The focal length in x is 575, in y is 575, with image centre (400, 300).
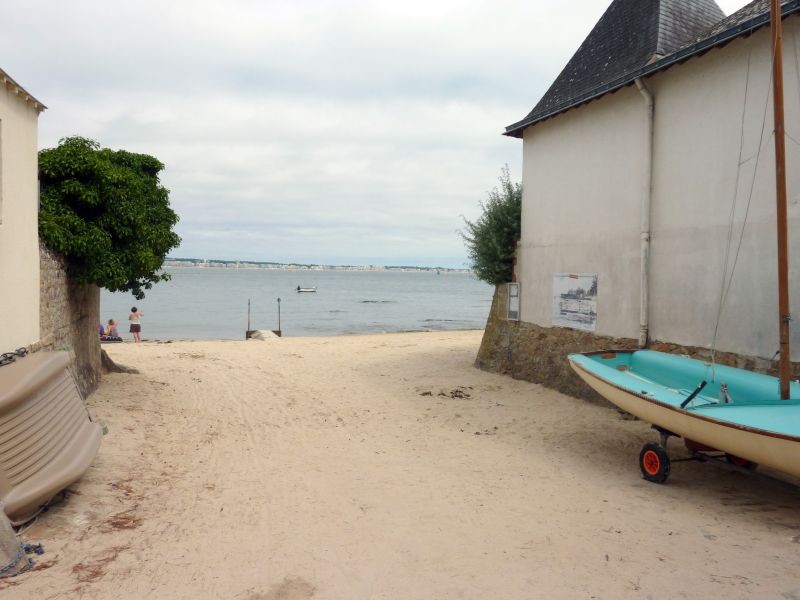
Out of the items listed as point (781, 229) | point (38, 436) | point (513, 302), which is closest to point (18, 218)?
point (38, 436)

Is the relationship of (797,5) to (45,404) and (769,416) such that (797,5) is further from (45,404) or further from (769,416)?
(45,404)

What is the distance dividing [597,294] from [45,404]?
8928 millimetres

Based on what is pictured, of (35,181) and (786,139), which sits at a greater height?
(786,139)

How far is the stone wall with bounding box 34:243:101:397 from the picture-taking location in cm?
818

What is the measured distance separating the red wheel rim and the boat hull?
38 centimetres

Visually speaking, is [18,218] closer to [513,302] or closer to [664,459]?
[664,459]

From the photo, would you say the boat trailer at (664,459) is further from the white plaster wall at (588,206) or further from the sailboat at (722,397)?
the white plaster wall at (588,206)

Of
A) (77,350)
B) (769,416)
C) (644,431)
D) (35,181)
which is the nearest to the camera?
(769,416)

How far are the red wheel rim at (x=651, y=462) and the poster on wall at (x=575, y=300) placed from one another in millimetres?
4398

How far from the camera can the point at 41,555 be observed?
4492mm

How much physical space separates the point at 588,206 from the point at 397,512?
7.55 metres

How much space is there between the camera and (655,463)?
260 inches

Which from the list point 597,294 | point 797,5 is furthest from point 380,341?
point 797,5

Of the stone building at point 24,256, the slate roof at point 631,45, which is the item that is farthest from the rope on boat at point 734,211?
the stone building at point 24,256
